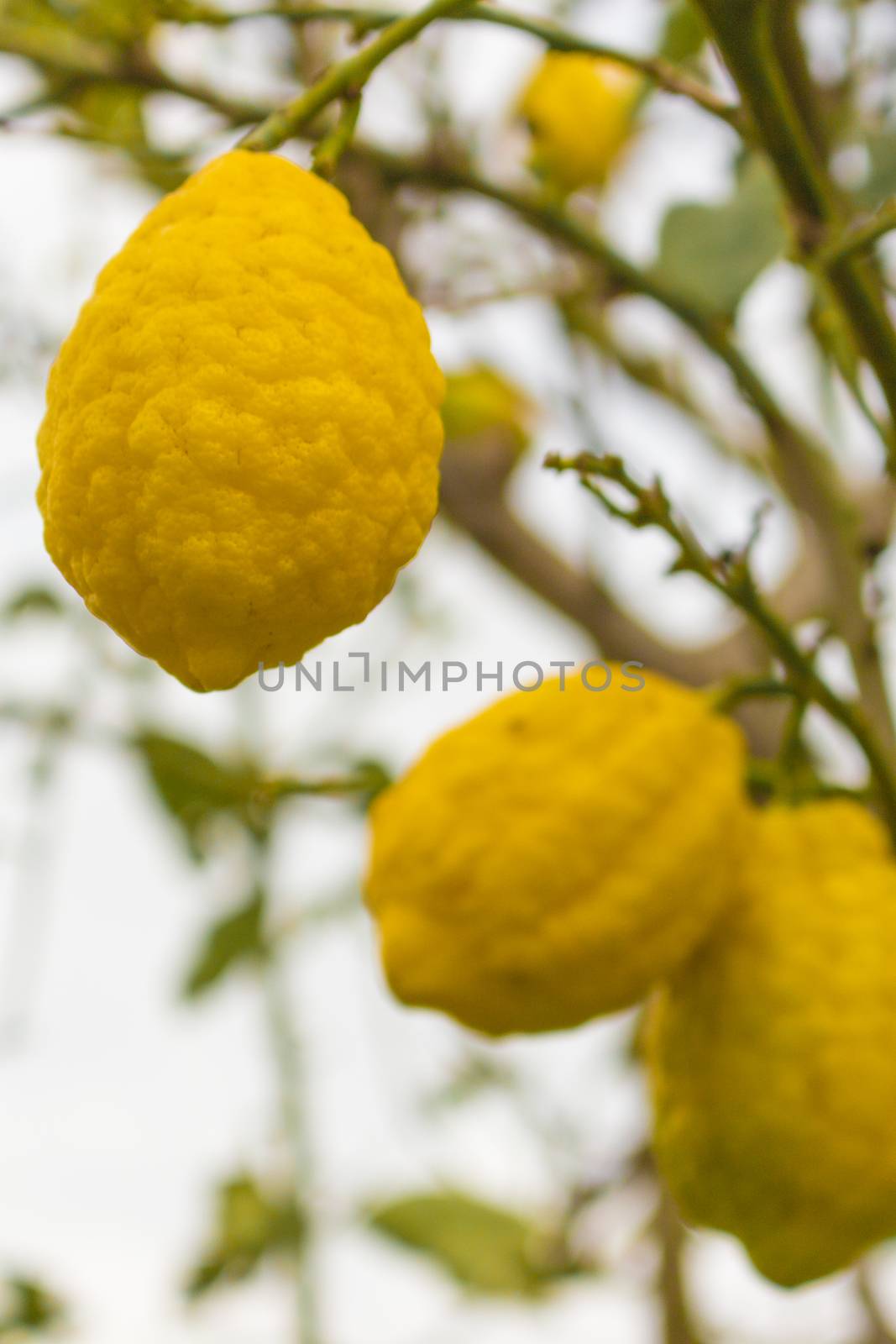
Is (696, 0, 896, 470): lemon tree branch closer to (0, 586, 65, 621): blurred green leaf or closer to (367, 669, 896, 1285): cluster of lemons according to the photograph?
(367, 669, 896, 1285): cluster of lemons

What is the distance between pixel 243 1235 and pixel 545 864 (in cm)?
60

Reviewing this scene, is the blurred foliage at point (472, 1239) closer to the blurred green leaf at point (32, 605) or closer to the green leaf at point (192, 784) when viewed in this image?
the green leaf at point (192, 784)

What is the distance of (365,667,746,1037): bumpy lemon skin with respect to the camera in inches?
21.0

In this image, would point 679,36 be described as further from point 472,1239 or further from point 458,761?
point 472,1239

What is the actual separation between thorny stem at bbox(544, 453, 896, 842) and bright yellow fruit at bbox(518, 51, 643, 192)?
0.50m

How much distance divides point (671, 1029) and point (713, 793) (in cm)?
10

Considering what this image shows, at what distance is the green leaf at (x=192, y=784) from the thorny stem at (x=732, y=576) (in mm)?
413

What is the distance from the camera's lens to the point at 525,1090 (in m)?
1.27

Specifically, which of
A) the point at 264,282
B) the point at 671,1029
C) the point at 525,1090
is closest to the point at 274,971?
the point at 525,1090

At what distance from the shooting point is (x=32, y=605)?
1.05m

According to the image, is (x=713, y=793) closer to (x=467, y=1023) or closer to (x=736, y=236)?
(x=467, y=1023)

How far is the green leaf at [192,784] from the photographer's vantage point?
0.87 meters

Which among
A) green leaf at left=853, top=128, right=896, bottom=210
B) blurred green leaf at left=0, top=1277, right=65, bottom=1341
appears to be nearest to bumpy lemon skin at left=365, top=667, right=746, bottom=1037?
green leaf at left=853, top=128, right=896, bottom=210

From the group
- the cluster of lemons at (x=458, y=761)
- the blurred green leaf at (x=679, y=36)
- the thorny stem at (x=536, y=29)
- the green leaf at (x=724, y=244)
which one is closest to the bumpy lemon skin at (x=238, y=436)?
the cluster of lemons at (x=458, y=761)
